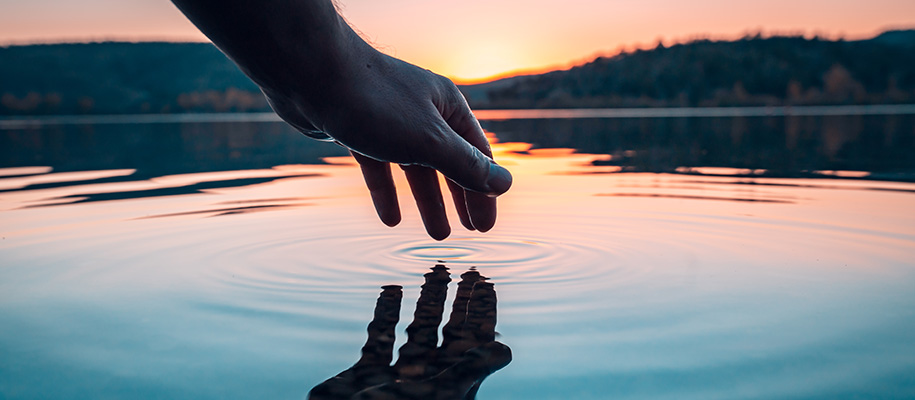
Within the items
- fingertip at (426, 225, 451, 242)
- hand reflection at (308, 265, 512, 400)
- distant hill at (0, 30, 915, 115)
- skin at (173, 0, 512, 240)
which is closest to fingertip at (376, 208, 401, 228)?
fingertip at (426, 225, 451, 242)

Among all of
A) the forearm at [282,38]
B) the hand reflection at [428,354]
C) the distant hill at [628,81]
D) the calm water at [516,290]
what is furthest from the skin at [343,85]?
the distant hill at [628,81]

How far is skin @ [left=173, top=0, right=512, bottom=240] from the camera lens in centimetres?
158

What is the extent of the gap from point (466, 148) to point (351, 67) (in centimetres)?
41

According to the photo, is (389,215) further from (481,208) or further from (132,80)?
(132,80)

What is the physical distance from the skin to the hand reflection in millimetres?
461

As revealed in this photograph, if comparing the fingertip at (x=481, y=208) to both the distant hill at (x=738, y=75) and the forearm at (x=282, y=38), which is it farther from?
the distant hill at (x=738, y=75)

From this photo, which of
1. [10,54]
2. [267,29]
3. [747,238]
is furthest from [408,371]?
[10,54]

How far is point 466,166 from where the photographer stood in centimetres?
200

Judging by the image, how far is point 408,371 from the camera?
1806 millimetres

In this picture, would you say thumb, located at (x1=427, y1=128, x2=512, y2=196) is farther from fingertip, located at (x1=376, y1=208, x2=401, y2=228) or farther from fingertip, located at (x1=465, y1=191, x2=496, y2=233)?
fingertip, located at (x1=376, y1=208, x2=401, y2=228)

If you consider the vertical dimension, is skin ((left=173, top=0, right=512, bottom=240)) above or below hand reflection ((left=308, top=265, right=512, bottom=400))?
above

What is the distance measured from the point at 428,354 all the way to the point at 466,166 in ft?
1.81

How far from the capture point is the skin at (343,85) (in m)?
1.58

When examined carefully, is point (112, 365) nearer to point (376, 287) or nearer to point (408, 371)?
point (408, 371)
